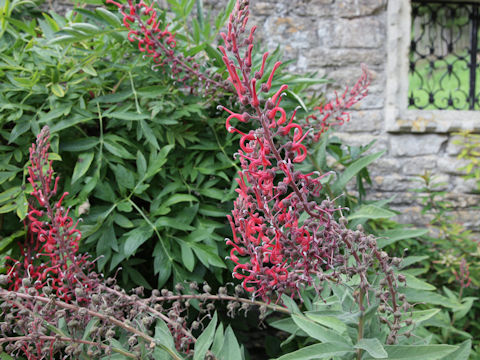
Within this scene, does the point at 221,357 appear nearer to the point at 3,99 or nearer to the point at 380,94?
the point at 3,99

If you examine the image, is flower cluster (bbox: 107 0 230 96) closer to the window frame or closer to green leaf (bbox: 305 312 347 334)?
green leaf (bbox: 305 312 347 334)

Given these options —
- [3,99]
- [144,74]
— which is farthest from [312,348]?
[3,99]

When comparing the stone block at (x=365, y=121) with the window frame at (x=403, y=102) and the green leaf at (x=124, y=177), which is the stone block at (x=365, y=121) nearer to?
the window frame at (x=403, y=102)

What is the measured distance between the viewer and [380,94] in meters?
3.04

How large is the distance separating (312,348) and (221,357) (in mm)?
225

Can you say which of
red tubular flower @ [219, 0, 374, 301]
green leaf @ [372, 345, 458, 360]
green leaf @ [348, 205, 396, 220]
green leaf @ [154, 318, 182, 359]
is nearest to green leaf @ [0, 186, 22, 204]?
green leaf @ [154, 318, 182, 359]

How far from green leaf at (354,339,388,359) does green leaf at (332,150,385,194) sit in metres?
0.63

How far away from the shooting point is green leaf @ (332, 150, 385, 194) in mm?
1143

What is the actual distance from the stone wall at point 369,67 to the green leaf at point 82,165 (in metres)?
1.97

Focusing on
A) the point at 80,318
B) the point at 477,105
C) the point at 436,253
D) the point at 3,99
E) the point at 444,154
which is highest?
the point at 3,99

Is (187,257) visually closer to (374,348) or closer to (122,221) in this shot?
(122,221)

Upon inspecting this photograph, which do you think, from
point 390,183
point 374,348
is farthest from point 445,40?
point 374,348

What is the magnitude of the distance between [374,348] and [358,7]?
9.44ft

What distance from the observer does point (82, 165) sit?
1286 millimetres
